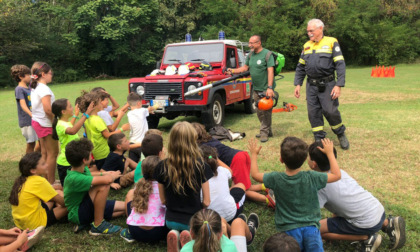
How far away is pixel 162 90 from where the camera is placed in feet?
23.5

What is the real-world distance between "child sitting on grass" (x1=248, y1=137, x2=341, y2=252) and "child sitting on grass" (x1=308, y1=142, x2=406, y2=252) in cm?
23

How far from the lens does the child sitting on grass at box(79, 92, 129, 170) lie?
13.7 feet

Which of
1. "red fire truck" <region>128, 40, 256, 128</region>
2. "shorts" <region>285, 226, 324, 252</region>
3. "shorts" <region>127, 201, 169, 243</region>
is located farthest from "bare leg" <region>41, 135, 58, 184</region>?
"shorts" <region>285, 226, 324, 252</region>

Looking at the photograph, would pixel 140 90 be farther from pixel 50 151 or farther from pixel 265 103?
pixel 50 151

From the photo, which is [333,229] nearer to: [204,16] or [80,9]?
[80,9]

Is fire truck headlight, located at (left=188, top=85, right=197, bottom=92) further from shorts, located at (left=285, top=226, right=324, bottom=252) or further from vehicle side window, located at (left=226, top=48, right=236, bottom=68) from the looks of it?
shorts, located at (left=285, top=226, right=324, bottom=252)

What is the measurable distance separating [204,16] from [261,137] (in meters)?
34.7

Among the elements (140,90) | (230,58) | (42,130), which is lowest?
(42,130)

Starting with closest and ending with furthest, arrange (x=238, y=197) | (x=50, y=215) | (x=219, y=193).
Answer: (x=219, y=193) < (x=238, y=197) < (x=50, y=215)

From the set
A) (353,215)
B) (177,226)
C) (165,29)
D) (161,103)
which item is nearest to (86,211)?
(177,226)

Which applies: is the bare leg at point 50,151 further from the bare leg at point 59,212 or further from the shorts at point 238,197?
the shorts at point 238,197

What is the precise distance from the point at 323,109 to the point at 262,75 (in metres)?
1.64

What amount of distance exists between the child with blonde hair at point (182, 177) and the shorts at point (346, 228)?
1.12 metres

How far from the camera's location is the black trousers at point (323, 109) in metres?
5.43
